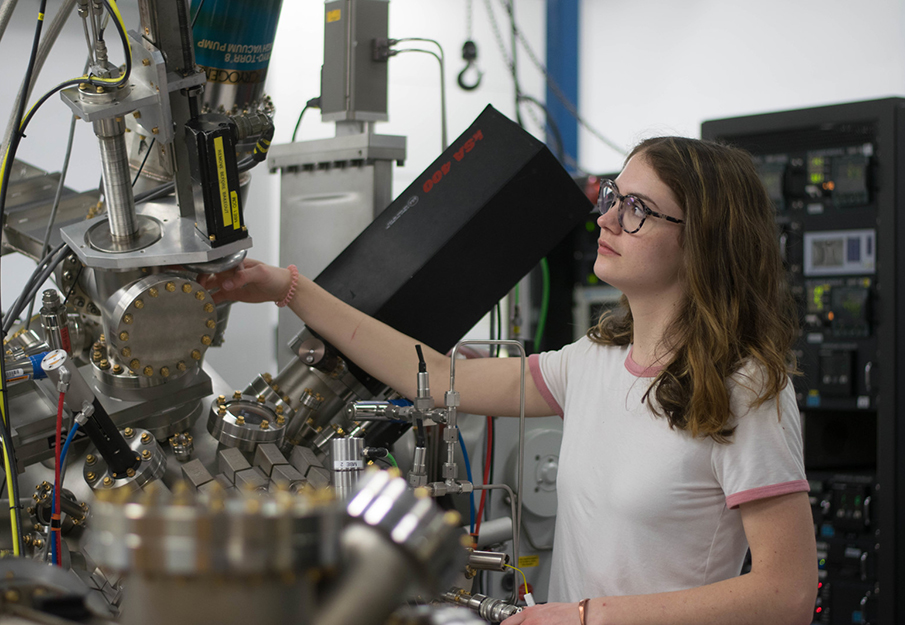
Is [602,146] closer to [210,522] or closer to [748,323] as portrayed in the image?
[748,323]

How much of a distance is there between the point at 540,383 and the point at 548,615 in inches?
19.1

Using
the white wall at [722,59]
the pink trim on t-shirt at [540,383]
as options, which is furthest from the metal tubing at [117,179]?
the white wall at [722,59]

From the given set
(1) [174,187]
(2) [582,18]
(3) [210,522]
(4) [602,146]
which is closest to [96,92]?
(1) [174,187]

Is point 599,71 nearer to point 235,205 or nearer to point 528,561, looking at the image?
point 528,561

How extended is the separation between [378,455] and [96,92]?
70 cm

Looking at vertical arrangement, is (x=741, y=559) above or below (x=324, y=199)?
below

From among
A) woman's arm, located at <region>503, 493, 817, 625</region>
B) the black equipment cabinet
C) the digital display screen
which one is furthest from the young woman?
the digital display screen

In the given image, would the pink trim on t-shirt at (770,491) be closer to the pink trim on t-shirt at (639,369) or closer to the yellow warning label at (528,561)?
the pink trim on t-shirt at (639,369)

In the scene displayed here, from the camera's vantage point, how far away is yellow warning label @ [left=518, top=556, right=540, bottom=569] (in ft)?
6.06

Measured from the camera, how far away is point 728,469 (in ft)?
3.67

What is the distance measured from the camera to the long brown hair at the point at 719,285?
3.83 ft

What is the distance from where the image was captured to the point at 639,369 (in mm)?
1296

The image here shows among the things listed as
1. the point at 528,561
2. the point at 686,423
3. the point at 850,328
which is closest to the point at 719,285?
the point at 686,423

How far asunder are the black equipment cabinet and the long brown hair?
1.34 meters
